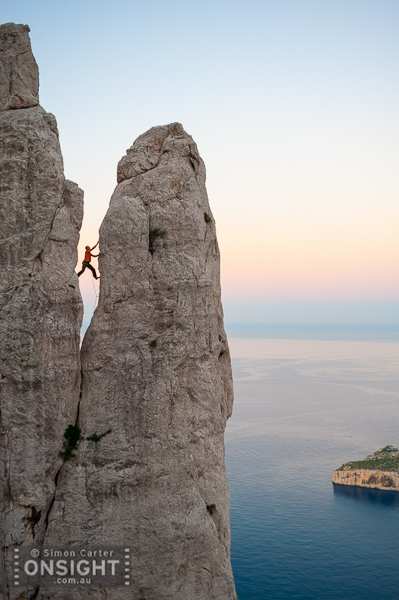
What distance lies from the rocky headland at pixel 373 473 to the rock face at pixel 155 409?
169ft

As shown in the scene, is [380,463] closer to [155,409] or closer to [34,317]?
[155,409]

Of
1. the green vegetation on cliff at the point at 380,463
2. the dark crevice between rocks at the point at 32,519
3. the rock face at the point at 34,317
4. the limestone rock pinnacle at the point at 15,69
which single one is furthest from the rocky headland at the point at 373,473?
the limestone rock pinnacle at the point at 15,69

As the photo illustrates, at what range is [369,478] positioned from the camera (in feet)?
219

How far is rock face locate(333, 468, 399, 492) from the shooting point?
64938 mm

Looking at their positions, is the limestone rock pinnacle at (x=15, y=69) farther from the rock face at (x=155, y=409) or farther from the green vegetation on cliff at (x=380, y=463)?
the green vegetation on cliff at (x=380, y=463)

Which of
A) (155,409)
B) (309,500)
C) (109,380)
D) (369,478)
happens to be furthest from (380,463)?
(109,380)

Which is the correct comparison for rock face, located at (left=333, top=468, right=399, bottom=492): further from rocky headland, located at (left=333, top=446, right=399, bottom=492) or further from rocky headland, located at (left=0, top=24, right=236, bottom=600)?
rocky headland, located at (left=0, top=24, right=236, bottom=600)

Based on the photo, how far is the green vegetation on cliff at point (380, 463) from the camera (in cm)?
6831

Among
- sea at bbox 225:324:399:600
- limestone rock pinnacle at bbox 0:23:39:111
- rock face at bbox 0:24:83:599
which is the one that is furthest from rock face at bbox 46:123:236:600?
sea at bbox 225:324:399:600

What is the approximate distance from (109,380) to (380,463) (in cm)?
6035

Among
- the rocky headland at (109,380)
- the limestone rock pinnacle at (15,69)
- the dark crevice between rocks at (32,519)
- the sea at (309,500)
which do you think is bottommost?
the sea at (309,500)

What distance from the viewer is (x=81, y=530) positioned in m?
17.9

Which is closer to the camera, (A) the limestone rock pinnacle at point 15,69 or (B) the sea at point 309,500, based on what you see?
(A) the limestone rock pinnacle at point 15,69

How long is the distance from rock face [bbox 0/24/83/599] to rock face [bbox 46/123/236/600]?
845 mm
